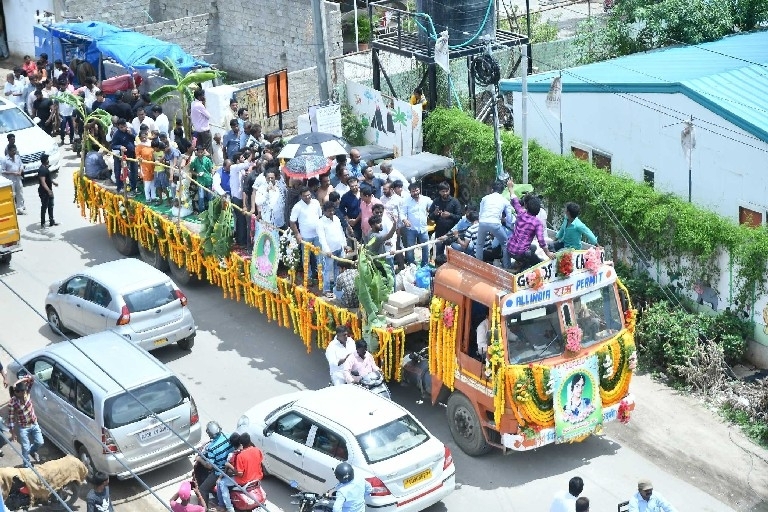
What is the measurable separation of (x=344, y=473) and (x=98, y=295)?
7316mm

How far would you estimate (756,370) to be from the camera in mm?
18500

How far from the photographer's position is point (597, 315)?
16.1 meters

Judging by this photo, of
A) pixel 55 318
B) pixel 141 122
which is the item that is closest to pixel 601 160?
pixel 141 122

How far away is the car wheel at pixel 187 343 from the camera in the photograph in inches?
782

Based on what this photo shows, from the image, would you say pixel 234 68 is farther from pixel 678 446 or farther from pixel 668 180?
pixel 678 446

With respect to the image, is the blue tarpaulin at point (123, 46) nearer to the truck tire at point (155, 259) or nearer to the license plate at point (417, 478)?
the truck tire at point (155, 259)

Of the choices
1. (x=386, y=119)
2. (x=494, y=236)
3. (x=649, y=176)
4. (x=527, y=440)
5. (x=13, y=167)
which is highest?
(x=494, y=236)

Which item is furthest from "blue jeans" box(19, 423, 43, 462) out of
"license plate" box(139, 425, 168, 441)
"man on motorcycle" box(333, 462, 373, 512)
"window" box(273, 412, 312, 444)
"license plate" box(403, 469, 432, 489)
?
"license plate" box(403, 469, 432, 489)

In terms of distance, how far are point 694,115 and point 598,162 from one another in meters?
2.75

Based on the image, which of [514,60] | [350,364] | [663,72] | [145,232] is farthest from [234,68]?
[350,364]

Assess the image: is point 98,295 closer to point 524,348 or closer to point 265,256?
point 265,256

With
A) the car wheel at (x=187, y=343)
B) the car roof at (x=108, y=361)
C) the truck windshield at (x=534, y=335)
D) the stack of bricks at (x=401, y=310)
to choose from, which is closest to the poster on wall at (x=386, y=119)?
the car wheel at (x=187, y=343)

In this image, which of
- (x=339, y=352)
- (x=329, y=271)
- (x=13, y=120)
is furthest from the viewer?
(x=13, y=120)

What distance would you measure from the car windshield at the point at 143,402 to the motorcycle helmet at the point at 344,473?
3163mm
